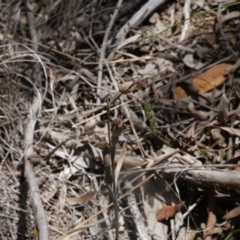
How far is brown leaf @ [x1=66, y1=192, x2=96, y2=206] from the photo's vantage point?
2539mm

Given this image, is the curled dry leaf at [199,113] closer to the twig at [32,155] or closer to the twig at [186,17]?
the twig at [186,17]

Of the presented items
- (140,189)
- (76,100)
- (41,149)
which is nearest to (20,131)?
(41,149)

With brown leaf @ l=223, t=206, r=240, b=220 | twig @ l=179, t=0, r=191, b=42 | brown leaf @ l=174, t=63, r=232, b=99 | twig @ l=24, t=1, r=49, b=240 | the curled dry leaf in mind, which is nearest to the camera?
twig @ l=24, t=1, r=49, b=240

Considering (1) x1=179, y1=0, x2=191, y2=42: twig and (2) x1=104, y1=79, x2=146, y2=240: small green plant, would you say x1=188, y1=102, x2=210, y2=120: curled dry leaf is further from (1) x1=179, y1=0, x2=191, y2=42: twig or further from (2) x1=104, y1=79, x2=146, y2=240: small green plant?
(2) x1=104, y1=79, x2=146, y2=240: small green plant

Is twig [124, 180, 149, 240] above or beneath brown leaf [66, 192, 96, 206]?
beneath

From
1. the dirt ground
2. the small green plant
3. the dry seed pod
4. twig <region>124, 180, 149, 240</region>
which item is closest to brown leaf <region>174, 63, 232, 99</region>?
the dirt ground

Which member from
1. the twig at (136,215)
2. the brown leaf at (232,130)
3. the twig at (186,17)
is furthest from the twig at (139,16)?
the twig at (136,215)

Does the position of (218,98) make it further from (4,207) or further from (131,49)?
(4,207)

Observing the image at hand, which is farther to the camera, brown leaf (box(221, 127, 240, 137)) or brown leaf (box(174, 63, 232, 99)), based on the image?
brown leaf (box(174, 63, 232, 99))

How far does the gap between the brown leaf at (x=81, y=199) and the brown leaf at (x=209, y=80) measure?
647 mm

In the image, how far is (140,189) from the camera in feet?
8.31

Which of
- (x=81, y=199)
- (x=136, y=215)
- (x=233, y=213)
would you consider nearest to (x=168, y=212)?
(x=136, y=215)

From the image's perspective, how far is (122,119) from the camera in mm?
2326

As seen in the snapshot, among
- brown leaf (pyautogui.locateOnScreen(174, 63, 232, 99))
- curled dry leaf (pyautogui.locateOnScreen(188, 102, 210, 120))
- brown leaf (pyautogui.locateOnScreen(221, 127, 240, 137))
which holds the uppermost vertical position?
brown leaf (pyautogui.locateOnScreen(174, 63, 232, 99))
